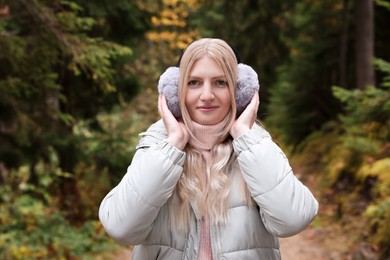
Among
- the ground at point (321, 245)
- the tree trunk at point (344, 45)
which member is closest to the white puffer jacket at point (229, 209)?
the ground at point (321, 245)

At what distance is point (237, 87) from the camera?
9.34 feet

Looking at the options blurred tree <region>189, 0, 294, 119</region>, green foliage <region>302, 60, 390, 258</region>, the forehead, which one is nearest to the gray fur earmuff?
the forehead

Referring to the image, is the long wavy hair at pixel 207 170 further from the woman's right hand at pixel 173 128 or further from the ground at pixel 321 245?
the ground at pixel 321 245

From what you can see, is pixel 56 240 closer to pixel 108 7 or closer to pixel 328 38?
pixel 108 7

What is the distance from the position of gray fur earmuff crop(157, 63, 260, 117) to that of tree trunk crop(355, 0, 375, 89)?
939 cm

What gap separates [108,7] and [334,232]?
5.26 meters

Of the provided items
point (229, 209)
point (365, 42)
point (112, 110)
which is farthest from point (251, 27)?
point (229, 209)

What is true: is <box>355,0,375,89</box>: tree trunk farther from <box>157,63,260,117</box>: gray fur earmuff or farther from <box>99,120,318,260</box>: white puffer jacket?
<box>99,120,318,260</box>: white puffer jacket

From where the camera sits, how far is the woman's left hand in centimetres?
276

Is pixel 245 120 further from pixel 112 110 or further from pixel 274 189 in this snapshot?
pixel 112 110

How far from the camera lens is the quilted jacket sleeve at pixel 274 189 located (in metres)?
2.58

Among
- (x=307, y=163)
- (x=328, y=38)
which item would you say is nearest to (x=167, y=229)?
(x=307, y=163)

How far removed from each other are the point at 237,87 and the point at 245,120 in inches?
7.0

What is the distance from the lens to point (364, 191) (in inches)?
384
